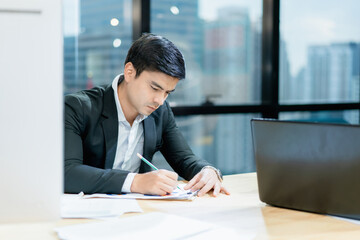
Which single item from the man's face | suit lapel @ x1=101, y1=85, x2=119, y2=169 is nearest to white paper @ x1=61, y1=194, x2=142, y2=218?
suit lapel @ x1=101, y1=85, x2=119, y2=169

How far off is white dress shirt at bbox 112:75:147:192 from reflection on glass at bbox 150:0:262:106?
44.3 inches

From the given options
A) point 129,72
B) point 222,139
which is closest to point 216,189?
point 129,72

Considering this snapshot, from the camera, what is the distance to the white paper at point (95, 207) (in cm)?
109

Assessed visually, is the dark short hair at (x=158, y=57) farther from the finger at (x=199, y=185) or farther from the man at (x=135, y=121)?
the finger at (x=199, y=185)

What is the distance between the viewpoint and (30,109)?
799 millimetres

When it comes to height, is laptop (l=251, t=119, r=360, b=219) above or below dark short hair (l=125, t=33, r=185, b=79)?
below

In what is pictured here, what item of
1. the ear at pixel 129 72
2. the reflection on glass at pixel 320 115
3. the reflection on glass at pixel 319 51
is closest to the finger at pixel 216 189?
the ear at pixel 129 72

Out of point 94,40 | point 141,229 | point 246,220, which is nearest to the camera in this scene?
point 141,229

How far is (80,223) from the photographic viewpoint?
1038mm

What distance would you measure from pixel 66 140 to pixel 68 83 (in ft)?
4.04

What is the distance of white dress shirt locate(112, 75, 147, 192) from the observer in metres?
1.76

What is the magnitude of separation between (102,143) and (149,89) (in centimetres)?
28

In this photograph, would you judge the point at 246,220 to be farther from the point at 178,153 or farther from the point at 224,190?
the point at 178,153

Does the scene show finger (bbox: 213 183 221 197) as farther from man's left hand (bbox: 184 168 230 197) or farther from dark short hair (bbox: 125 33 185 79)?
dark short hair (bbox: 125 33 185 79)
